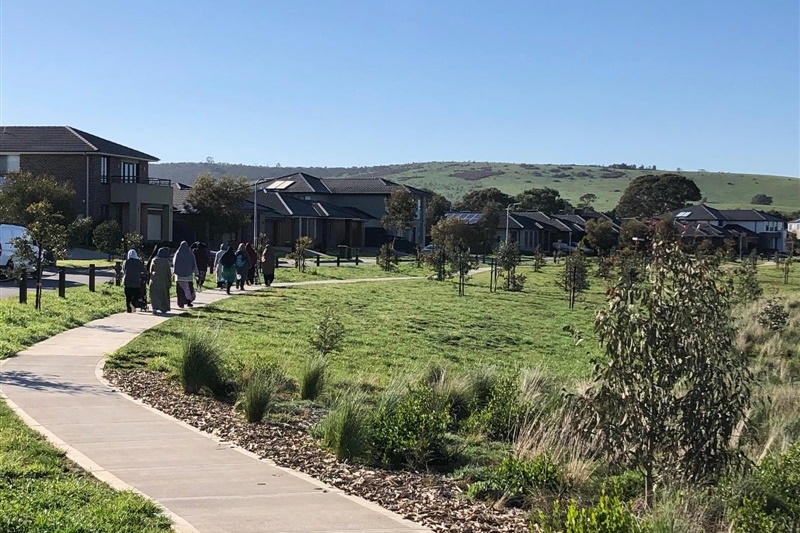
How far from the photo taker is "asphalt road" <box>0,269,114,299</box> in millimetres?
25000

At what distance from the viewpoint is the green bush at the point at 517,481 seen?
7.45 metres

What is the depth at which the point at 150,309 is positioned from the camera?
70.4 feet

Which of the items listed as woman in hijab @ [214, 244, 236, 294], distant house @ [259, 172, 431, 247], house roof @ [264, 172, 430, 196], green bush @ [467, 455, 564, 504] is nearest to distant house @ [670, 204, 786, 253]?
distant house @ [259, 172, 431, 247]

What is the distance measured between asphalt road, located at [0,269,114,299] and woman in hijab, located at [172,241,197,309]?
3482 millimetres

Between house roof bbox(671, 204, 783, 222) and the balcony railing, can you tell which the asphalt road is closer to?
the balcony railing

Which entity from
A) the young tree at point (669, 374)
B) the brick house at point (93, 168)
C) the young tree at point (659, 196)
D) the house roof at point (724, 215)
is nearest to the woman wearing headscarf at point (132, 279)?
the young tree at point (669, 374)

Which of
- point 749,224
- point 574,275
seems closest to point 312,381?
point 574,275

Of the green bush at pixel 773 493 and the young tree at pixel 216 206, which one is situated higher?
the young tree at pixel 216 206

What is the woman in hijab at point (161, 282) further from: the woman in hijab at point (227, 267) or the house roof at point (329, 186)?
the house roof at point (329, 186)

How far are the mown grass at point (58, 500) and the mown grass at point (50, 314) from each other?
6.35 meters

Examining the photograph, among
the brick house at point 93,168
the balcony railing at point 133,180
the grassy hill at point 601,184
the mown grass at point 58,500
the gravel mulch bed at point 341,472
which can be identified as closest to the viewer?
the mown grass at point 58,500

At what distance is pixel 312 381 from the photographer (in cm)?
1183

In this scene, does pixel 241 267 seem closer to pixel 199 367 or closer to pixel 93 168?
pixel 199 367

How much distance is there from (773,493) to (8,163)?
172 feet
